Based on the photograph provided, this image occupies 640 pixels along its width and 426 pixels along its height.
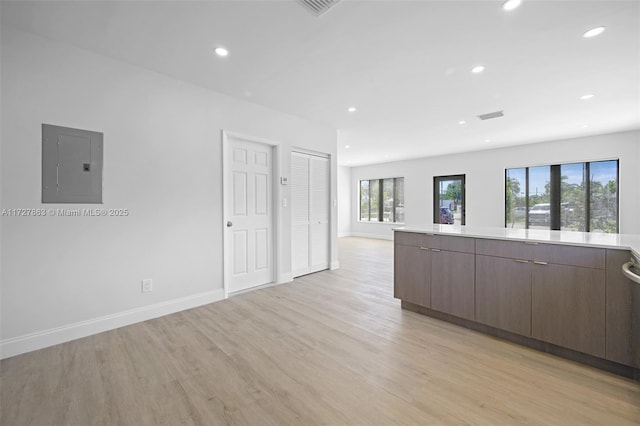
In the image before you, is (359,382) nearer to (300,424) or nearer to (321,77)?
(300,424)

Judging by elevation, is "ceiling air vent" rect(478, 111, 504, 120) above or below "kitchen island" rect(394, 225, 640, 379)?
above

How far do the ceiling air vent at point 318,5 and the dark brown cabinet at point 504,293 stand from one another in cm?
246

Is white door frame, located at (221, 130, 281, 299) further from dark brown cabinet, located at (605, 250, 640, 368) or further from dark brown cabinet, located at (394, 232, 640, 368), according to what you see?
dark brown cabinet, located at (605, 250, 640, 368)

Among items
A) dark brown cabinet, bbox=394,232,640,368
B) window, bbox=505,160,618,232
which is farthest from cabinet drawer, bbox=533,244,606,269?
window, bbox=505,160,618,232

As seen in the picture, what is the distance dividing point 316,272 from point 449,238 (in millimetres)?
2678

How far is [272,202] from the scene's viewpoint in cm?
427

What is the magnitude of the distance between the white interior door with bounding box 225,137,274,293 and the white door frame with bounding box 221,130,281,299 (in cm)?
2

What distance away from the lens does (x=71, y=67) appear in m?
2.51

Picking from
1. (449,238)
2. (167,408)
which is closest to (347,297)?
(449,238)

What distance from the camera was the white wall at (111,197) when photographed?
227 centimetres

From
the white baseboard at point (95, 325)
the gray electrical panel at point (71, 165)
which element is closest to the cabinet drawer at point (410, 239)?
the white baseboard at point (95, 325)

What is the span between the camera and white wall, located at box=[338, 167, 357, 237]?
1015 centimetres

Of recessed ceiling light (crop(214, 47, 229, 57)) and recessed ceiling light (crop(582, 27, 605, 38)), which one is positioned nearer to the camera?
recessed ceiling light (crop(582, 27, 605, 38))

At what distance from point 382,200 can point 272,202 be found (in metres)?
6.30
